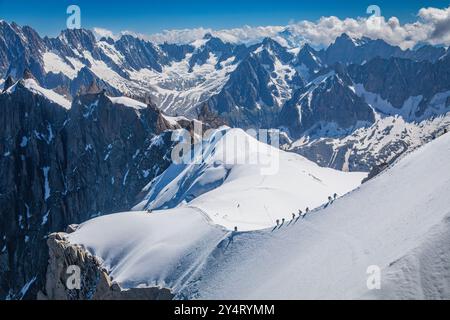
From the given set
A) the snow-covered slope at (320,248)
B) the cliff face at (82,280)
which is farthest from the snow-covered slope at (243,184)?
the cliff face at (82,280)

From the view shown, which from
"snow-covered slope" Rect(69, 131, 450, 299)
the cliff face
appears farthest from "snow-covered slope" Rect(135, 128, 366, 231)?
the cliff face

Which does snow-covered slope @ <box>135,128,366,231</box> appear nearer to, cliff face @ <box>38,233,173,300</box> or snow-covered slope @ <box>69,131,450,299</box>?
snow-covered slope @ <box>69,131,450,299</box>

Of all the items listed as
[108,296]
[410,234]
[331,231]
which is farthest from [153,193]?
[410,234]

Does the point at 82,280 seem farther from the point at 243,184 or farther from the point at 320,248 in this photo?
the point at 243,184

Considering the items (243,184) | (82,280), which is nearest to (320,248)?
(82,280)

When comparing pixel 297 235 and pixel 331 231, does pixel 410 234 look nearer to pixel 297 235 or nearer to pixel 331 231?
pixel 331 231
